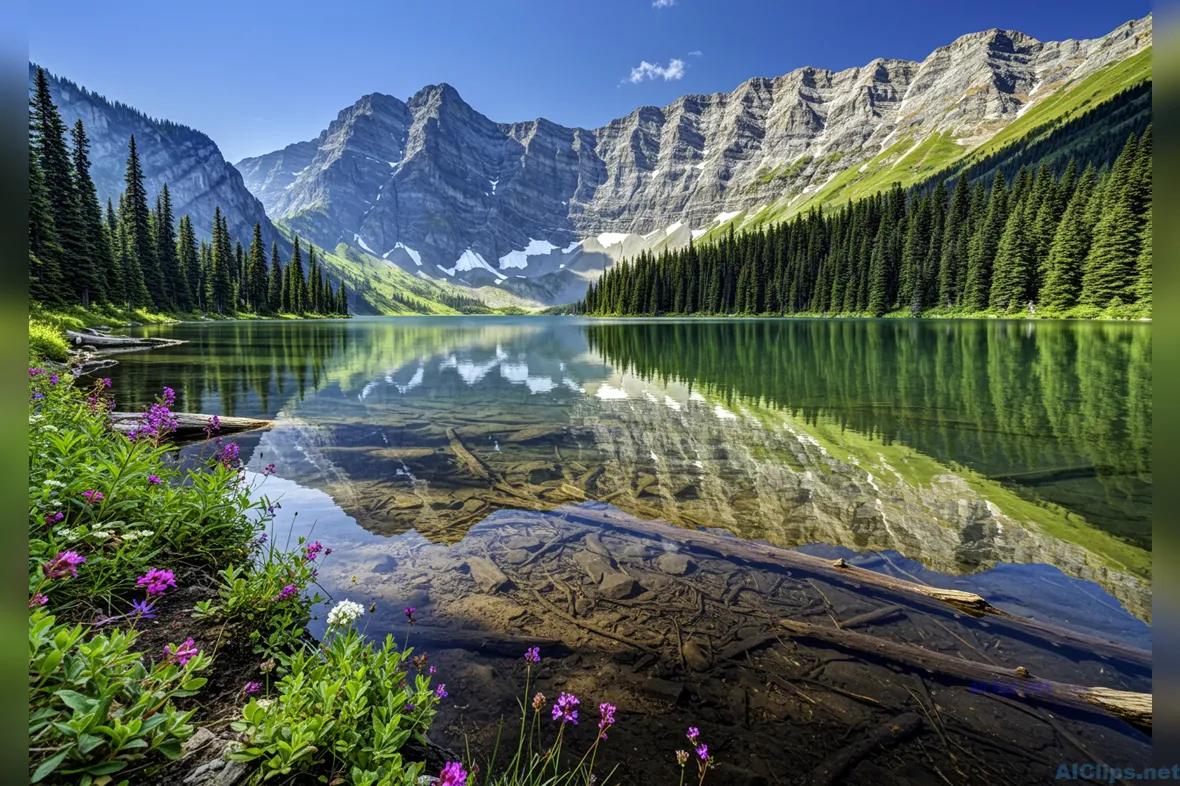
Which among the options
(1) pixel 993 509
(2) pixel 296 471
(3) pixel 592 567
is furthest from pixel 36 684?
(1) pixel 993 509

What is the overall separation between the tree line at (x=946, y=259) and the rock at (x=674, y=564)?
54.5m

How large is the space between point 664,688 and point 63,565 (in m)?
5.32

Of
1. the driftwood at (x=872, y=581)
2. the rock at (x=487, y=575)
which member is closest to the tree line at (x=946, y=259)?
the driftwood at (x=872, y=581)

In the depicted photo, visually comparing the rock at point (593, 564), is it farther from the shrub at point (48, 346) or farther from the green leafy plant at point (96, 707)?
the shrub at point (48, 346)

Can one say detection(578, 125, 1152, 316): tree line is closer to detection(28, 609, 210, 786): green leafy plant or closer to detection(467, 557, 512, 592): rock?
detection(467, 557, 512, 592): rock

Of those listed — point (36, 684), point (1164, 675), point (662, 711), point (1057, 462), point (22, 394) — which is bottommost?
point (662, 711)

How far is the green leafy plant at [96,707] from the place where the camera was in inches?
101

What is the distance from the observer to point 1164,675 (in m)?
1.16

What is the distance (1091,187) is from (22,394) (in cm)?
12026

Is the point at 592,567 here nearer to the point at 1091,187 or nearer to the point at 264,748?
the point at 264,748

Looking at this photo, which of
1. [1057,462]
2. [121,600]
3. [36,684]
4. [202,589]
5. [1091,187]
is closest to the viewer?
[36,684]

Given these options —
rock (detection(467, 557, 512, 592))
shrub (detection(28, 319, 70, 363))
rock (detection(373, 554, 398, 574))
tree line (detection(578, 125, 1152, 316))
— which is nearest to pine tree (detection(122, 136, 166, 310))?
shrub (detection(28, 319, 70, 363))

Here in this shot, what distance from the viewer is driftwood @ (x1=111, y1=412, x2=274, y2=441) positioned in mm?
10758

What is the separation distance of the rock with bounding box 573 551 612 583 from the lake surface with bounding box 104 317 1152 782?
2.7 inches
